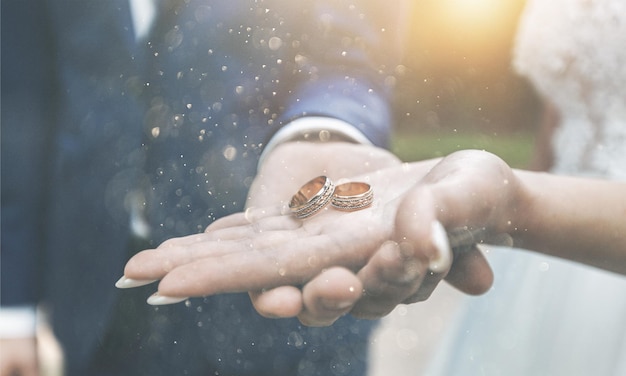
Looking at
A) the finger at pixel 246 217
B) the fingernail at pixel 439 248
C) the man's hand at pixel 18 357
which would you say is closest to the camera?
the fingernail at pixel 439 248

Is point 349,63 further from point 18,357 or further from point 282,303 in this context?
point 18,357

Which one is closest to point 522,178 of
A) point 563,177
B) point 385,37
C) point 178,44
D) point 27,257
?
point 563,177

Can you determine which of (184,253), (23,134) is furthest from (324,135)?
(23,134)

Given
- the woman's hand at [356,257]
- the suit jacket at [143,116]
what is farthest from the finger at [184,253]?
the suit jacket at [143,116]

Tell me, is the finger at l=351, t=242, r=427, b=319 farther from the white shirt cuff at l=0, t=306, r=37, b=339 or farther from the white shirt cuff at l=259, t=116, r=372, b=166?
the white shirt cuff at l=0, t=306, r=37, b=339

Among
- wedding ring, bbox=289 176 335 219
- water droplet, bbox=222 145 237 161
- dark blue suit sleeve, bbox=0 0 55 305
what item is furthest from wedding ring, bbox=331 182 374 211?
dark blue suit sleeve, bbox=0 0 55 305

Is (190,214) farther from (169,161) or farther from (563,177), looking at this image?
(563,177)

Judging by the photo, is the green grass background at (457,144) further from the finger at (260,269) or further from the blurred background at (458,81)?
the finger at (260,269)
